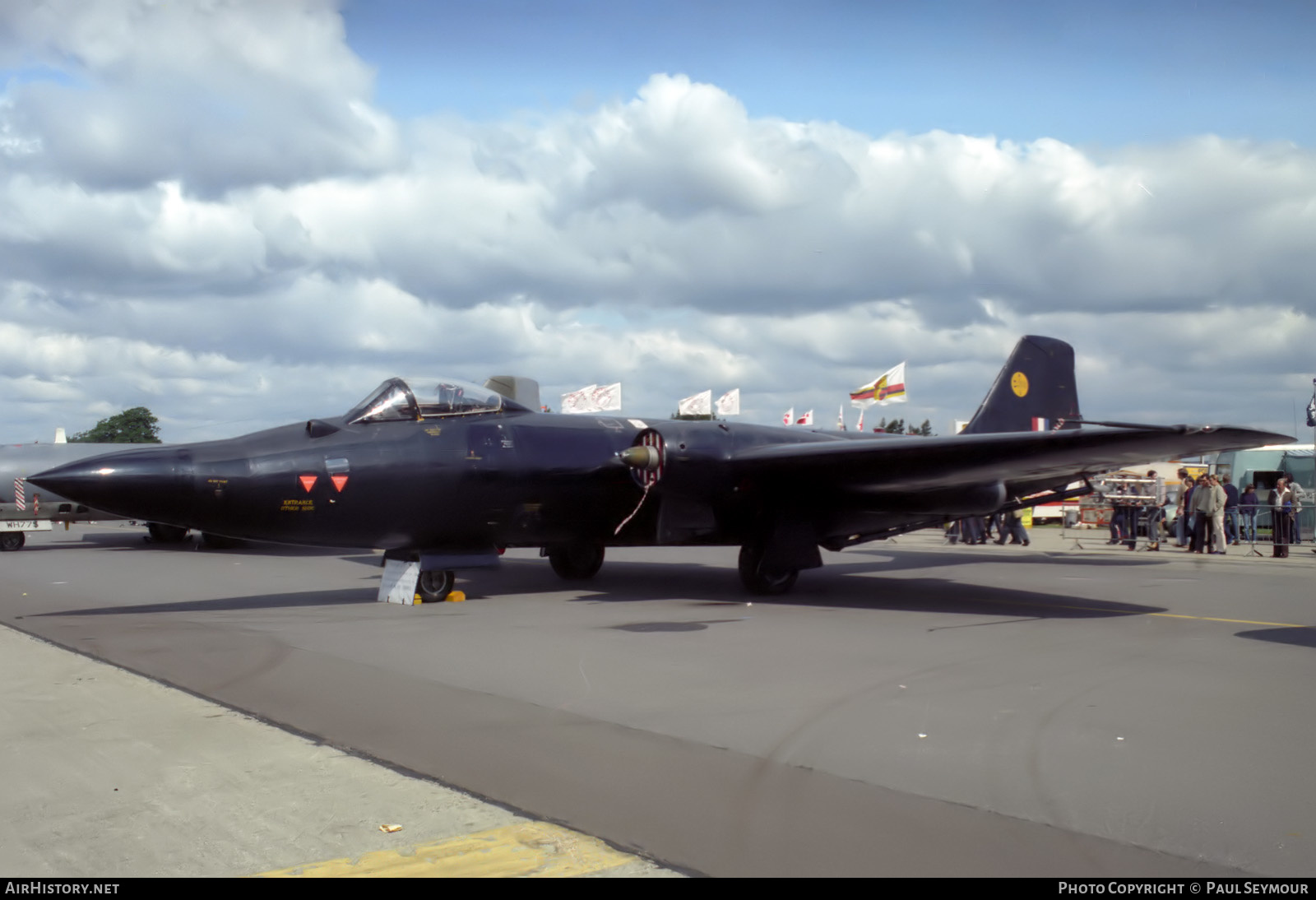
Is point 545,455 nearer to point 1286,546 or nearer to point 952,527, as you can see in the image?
point 1286,546

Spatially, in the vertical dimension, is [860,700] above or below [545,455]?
below

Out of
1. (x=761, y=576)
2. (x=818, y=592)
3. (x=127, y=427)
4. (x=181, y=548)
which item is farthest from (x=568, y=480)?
(x=127, y=427)

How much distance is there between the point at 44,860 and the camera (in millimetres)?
3885

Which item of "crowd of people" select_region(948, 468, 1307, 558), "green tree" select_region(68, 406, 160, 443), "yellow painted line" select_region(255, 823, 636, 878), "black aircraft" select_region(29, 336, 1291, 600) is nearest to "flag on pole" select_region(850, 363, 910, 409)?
"crowd of people" select_region(948, 468, 1307, 558)

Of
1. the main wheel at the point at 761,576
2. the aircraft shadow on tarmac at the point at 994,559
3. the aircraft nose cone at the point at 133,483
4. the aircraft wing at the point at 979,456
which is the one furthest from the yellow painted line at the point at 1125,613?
the aircraft nose cone at the point at 133,483

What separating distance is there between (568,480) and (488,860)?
9108mm

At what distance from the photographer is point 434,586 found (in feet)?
41.3

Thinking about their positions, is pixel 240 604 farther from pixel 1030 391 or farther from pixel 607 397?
pixel 607 397

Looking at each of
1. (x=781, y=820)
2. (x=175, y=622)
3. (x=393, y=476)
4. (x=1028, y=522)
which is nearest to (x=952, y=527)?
(x=1028, y=522)

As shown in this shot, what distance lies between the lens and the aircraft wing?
1031 centimetres

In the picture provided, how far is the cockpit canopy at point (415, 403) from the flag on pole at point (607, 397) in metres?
25.6

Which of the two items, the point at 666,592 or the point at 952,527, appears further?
the point at 952,527

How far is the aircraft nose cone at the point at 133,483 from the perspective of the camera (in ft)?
32.5

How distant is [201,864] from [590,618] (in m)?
7.35
